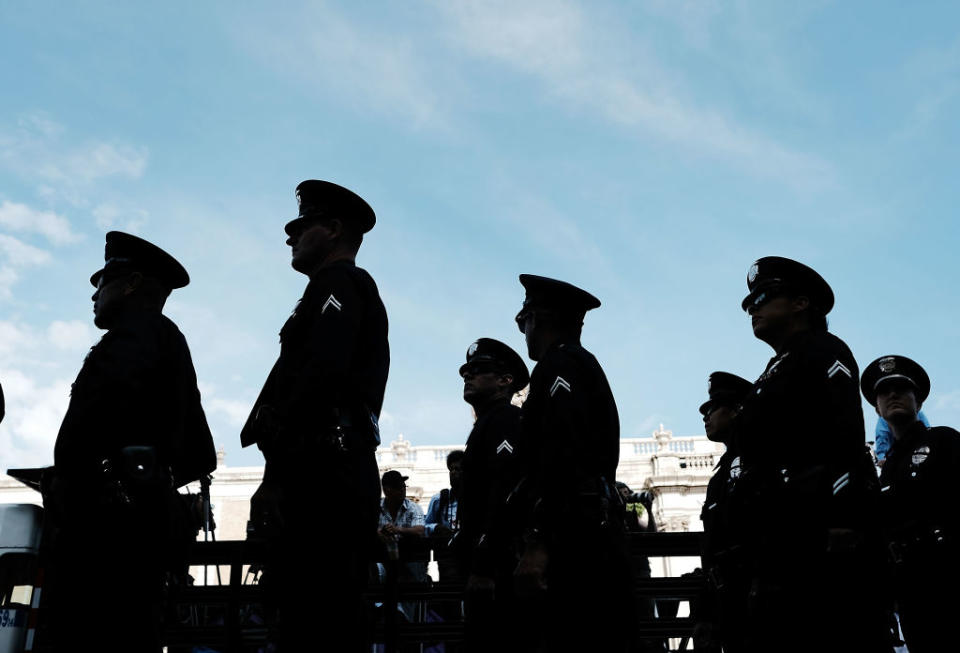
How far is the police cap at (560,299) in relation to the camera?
5.19m

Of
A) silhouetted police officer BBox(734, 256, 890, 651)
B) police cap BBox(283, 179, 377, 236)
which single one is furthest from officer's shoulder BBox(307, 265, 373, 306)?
silhouetted police officer BBox(734, 256, 890, 651)

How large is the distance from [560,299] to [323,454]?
1954mm

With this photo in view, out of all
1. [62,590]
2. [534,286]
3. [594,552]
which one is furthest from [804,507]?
[62,590]

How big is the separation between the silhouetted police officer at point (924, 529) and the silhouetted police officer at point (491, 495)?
252 centimetres

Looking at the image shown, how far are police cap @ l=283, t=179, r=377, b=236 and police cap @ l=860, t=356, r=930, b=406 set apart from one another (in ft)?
13.1

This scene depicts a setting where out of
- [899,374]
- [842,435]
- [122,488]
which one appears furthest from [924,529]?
[122,488]

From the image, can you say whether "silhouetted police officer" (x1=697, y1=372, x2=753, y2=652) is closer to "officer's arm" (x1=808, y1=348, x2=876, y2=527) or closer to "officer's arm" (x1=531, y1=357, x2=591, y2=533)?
"officer's arm" (x1=808, y1=348, x2=876, y2=527)

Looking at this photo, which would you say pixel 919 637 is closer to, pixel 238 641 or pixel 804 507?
pixel 804 507

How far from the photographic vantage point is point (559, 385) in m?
4.50

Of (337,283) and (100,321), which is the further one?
(100,321)

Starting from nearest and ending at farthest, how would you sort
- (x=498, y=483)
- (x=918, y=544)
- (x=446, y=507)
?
(x=498, y=483) < (x=918, y=544) < (x=446, y=507)

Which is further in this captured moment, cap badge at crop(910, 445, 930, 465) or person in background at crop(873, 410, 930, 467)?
person in background at crop(873, 410, 930, 467)

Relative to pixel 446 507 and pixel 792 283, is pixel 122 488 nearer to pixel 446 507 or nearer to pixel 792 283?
pixel 792 283

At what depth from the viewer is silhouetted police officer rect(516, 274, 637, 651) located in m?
4.09
